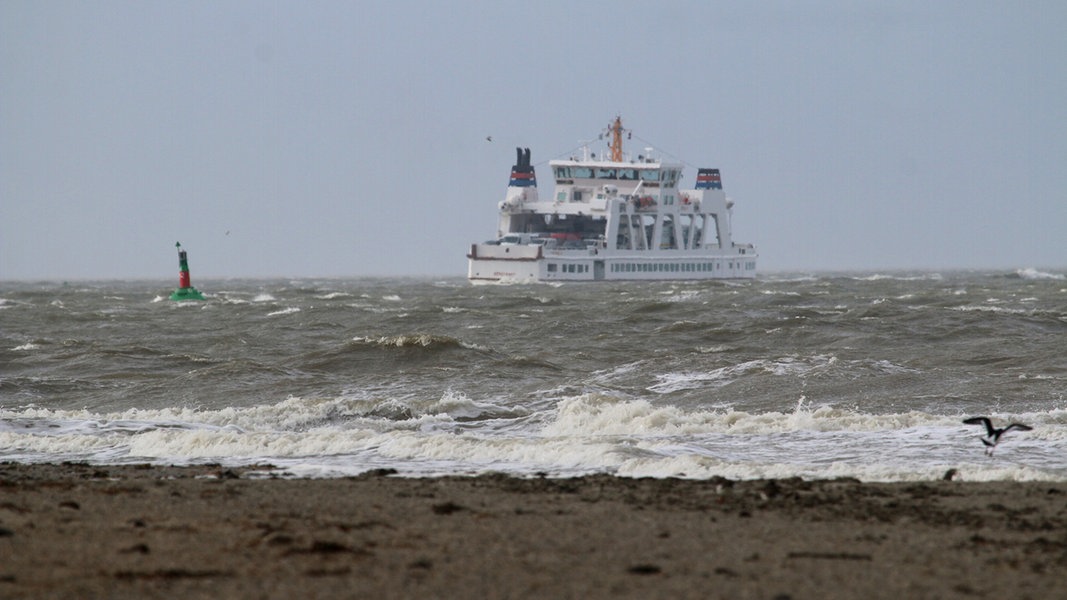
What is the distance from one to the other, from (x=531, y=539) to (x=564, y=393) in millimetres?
10849

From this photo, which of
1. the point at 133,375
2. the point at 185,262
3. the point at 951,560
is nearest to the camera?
the point at 951,560

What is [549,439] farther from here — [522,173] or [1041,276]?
[1041,276]

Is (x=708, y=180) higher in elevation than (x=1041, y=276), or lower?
higher

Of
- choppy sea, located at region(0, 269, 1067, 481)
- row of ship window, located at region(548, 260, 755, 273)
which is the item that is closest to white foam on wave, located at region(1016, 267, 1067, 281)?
row of ship window, located at region(548, 260, 755, 273)

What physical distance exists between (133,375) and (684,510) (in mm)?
15023

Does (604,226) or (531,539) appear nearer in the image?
(531,539)

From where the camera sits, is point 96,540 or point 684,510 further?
point 684,510

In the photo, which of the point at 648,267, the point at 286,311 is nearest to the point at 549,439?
the point at 286,311

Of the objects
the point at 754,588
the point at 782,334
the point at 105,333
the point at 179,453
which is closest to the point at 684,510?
the point at 754,588

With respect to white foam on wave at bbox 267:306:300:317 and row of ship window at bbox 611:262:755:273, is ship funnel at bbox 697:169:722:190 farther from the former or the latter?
white foam on wave at bbox 267:306:300:317

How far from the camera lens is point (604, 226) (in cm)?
7681

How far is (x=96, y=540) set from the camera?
6438 mm

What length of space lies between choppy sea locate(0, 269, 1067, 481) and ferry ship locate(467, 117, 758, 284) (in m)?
37.0

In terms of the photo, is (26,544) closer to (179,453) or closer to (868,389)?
(179,453)
